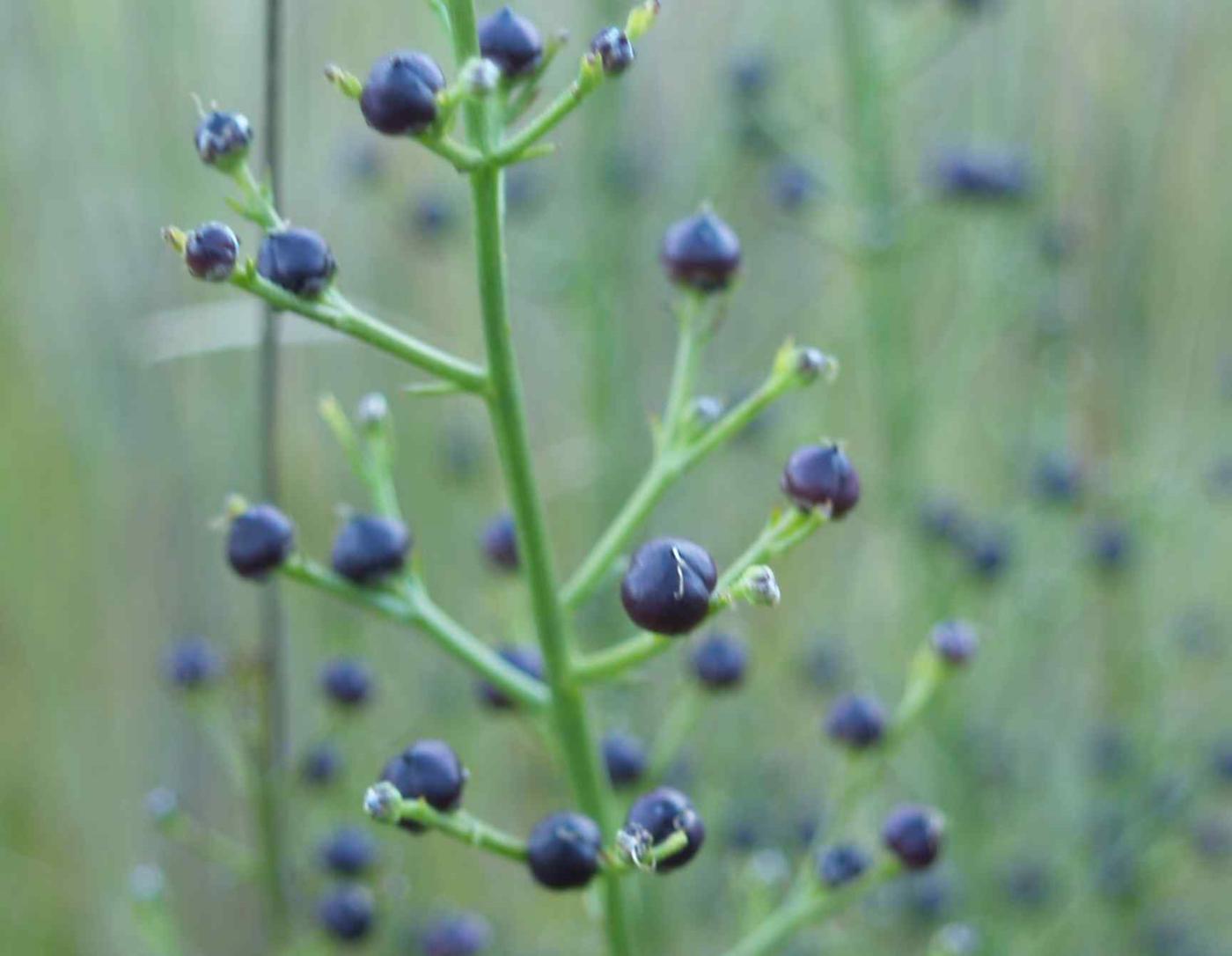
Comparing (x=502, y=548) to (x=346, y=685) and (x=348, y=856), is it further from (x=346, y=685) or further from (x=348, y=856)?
(x=348, y=856)

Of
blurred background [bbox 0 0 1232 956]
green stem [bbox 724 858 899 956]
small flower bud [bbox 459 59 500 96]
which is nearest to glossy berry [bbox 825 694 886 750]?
green stem [bbox 724 858 899 956]

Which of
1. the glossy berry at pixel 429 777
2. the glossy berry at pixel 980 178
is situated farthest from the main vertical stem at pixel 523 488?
the glossy berry at pixel 980 178

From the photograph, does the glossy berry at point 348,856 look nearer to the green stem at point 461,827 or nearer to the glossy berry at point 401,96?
the green stem at point 461,827

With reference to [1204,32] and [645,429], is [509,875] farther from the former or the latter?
[1204,32]

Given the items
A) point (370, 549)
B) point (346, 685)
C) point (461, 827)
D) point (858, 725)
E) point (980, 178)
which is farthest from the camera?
point (980, 178)

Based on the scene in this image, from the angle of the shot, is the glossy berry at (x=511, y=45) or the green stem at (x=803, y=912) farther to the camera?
the green stem at (x=803, y=912)

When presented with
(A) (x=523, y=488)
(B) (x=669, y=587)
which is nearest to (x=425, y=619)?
(A) (x=523, y=488)

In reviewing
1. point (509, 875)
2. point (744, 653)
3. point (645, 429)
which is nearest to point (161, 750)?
point (509, 875)

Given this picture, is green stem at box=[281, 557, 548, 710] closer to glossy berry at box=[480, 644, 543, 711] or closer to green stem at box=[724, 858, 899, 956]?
glossy berry at box=[480, 644, 543, 711]
